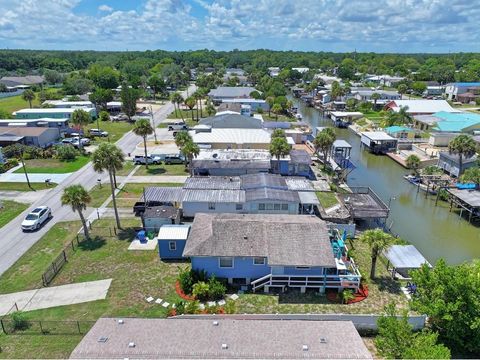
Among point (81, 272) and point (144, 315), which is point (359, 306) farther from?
point (81, 272)

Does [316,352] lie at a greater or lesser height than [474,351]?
greater

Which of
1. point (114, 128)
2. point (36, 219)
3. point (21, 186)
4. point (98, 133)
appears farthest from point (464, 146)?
point (114, 128)

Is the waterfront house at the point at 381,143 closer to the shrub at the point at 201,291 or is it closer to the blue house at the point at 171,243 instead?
the blue house at the point at 171,243

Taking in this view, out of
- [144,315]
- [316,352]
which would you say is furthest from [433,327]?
[144,315]

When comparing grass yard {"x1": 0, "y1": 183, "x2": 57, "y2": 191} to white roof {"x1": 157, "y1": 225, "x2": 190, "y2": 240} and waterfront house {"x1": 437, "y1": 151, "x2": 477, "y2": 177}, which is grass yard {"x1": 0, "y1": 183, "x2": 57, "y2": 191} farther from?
waterfront house {"x1": 437, "y1": 151, "x2": 477, "y2": 177}

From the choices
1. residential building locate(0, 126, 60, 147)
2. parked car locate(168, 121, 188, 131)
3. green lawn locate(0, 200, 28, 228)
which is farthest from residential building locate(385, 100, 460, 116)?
green lawn locate(0, 200, 28, 228)

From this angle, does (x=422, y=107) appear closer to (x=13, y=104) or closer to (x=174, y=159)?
(x=174, y=159)

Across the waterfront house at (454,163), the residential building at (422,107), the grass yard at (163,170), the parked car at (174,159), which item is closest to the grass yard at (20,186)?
the grass yard at (163,170)
